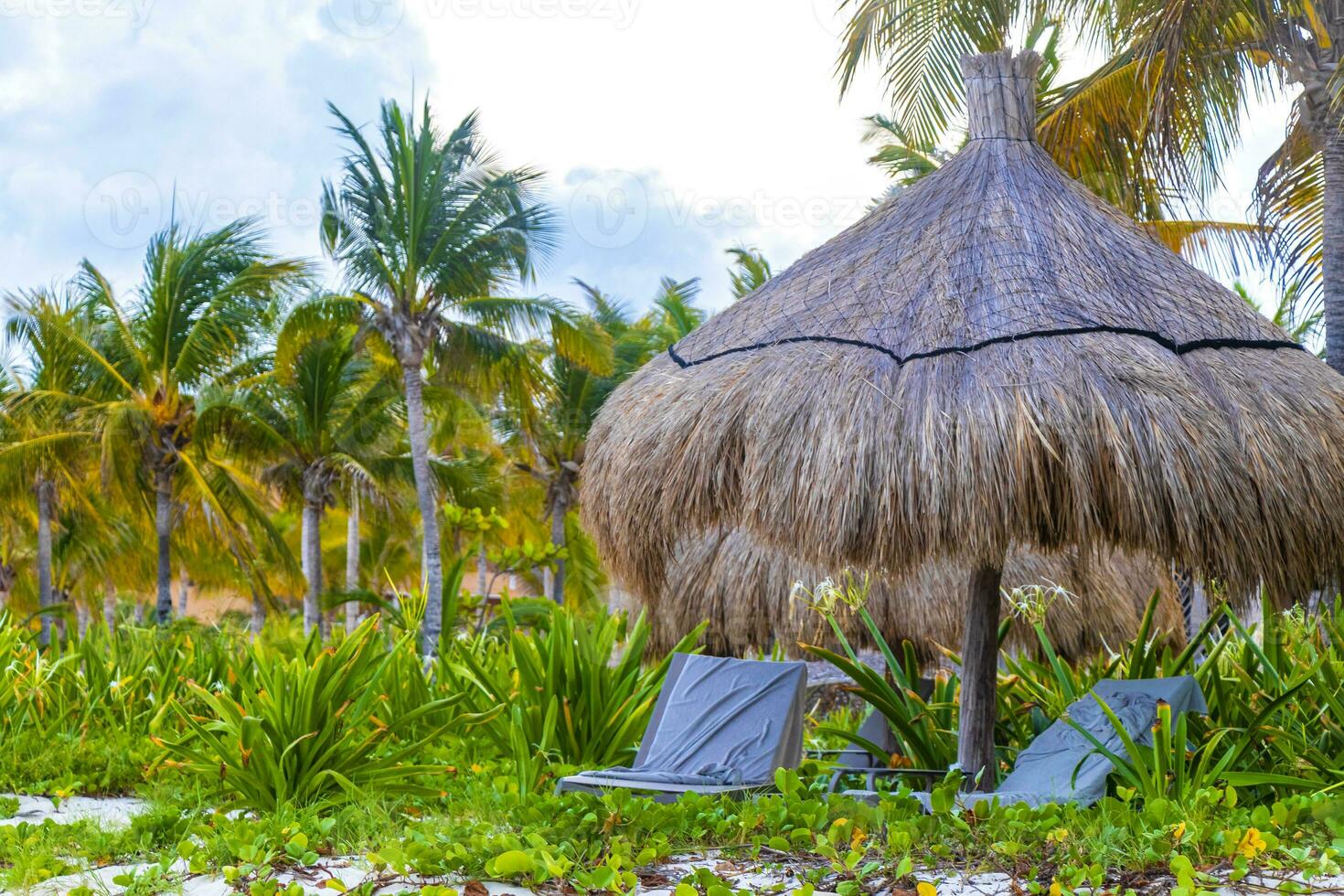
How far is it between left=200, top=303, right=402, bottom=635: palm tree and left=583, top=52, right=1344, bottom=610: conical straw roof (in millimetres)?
12664

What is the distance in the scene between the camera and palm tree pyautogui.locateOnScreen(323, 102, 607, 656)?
16094 millimetres

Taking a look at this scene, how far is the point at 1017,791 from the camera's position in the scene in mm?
4219

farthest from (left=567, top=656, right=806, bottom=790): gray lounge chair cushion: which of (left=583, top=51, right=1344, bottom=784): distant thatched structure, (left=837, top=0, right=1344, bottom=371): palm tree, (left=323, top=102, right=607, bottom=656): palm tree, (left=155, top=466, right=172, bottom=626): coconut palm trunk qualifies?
(left=155, top=466, right=172, bottom=626): coconut palm trunk

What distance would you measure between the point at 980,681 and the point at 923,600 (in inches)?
99.2

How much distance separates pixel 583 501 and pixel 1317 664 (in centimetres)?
300

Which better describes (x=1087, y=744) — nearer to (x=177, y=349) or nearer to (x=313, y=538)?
(x=177, y=349)

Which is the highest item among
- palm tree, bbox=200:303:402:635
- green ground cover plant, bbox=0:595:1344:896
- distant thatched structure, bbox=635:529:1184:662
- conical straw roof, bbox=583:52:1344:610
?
palm tree, bbox=200:303:402:635

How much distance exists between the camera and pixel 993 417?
4023 mm

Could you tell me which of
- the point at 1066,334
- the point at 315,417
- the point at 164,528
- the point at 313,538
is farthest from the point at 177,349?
the point at 1066,334

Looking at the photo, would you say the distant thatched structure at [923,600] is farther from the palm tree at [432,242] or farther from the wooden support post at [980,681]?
the palm tree at [432,242]

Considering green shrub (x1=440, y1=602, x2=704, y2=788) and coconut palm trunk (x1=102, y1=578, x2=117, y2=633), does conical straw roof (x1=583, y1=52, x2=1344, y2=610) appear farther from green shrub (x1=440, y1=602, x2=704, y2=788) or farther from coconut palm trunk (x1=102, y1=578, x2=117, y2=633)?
coconut palm trunk (x1=102, y1=578, x2=117, y2=633)

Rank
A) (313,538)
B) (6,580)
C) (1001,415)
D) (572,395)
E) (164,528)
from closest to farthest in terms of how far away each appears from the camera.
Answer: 1. (1001,415)
2. (164,528)
3. (313,538)
4. (572,395)
5. (6,580)

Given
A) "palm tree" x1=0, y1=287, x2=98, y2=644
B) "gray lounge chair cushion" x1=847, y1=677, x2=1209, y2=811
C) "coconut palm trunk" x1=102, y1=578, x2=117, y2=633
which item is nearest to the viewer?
"gray lounge chair cushion" x1=847, y1=677, x2=1209, y2=811

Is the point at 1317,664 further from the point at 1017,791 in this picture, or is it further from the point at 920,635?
the point at 920,635
